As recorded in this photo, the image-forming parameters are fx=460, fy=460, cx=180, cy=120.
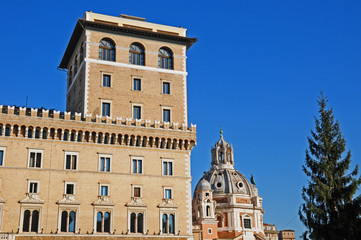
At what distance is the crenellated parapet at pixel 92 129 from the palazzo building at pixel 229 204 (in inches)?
2464

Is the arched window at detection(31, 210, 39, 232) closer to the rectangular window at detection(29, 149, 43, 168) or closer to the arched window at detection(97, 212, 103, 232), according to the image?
the rectangular window at detection(29, 149, 43, 168)

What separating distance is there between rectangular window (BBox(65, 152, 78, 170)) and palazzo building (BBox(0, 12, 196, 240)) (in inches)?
3.8

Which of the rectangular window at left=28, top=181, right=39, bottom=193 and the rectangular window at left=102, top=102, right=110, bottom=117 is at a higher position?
the rectangular window at left=102, top=102, right=110, bottom=117

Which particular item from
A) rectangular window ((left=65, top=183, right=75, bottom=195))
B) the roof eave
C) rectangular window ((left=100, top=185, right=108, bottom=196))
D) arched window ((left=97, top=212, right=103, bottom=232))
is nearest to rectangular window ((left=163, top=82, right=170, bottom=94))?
the roof eave

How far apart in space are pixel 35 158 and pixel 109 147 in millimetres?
7384

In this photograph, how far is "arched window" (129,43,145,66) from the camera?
52219 mm

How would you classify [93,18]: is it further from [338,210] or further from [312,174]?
[338,210]

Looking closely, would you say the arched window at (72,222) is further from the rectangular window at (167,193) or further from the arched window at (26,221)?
the rectangular window at (167,193)

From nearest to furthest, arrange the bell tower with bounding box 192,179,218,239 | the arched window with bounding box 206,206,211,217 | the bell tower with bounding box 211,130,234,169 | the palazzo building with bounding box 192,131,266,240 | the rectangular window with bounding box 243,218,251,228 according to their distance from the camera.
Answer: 1. the bell tower with bounding box 192,179,218,239
2. the arched window with bounding box 206,206,211,217
3. the palazzo building with bounding box 192,131,266,240
4. the rectangular window with bounding box 243,218,251,228
5. the bell tower with bounding box 211,130,234,169

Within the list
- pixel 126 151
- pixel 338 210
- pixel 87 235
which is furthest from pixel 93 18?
pixel 338 210

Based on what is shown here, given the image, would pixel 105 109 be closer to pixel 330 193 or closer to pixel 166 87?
pixel 166 87

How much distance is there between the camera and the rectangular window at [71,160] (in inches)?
1790

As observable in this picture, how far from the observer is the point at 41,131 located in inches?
1769

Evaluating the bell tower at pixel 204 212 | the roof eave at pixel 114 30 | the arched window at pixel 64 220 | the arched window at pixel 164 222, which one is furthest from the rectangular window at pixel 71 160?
the bell tower at pixel 204 212
